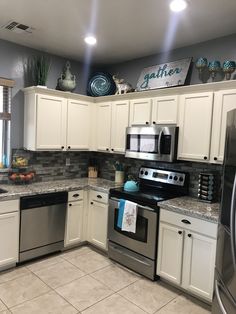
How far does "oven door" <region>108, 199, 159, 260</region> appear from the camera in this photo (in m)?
2.88

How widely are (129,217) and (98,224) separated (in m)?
0.72

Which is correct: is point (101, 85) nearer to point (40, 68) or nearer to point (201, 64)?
point (40, 68)

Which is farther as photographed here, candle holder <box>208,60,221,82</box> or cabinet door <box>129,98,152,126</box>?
cabinet door <box>129,98,152,126</box>

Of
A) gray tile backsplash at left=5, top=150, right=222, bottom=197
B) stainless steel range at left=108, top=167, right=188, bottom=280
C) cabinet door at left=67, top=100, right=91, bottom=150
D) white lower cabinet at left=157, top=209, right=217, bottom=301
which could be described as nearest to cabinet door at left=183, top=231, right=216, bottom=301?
white lower cabinet at left=157, top=209, right=217, bottom=301

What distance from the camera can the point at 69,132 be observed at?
3.80 m

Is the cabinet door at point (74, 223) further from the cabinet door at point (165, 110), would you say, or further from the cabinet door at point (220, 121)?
the cabinet door at point (220, 121)

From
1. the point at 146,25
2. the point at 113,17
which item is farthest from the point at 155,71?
the point at 113,17

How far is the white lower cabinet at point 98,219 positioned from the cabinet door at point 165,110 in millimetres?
1197

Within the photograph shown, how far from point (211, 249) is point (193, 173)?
100 cm

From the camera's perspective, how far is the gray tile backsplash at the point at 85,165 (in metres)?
3.19

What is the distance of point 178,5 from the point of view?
231 centimetres

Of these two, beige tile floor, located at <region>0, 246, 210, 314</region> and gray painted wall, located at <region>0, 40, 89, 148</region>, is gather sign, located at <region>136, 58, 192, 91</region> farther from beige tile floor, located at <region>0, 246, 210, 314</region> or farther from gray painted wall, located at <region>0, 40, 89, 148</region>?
beige tile floor, located at <region>0, 246, 210, 314</region>

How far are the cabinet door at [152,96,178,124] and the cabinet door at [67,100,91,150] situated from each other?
117cm

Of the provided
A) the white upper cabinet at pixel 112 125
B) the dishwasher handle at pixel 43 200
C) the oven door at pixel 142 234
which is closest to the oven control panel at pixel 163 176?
the white upper cabinet at pixel 112 125
